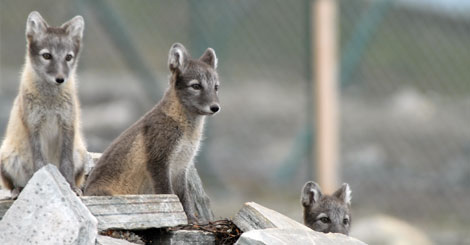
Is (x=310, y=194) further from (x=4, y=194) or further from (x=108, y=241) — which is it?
(x=108, y=241)

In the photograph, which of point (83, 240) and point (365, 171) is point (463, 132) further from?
point (83, 240)

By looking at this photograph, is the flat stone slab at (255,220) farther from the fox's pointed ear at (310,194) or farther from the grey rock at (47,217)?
the fox's pointed ear at (310,194)

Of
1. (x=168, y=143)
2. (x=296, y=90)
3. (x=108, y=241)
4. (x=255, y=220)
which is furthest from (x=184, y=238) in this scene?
(x=296, y=90)

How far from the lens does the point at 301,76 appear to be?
1402 centimetres

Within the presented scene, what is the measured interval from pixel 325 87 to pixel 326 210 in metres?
4.39

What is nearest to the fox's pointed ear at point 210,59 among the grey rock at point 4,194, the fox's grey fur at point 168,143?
the fox's grey fur at point 168,143

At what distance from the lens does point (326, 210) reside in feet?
30.3

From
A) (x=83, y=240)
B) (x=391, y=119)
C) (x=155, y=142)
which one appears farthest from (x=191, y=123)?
(x=391, y=119)

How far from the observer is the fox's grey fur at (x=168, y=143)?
797 centimetres

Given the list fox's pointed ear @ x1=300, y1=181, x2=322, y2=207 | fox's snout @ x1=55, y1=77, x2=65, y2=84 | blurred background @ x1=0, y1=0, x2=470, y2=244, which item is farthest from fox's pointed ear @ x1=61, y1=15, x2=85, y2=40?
blurred background @ x1=0, y1=0, x2=470, y2=244

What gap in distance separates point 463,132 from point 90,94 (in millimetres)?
5270

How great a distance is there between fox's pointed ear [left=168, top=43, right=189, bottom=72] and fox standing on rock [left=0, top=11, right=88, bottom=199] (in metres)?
0.82

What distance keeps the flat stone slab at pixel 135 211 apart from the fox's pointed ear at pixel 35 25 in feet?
5.12

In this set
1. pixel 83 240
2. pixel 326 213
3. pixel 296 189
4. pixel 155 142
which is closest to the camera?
pixel 83 240
